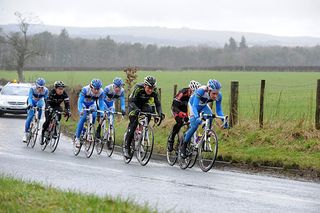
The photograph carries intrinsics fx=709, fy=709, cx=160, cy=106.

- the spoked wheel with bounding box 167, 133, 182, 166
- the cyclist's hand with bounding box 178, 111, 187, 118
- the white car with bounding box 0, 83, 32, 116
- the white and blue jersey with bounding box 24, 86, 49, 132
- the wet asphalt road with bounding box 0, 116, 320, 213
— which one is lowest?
the wet asphalt road with bounding box 0, 116, 320, 213

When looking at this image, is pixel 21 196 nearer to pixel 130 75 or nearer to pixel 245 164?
pixel 245 164

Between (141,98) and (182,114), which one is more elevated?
(141,98)

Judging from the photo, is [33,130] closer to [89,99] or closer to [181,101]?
[89,99]

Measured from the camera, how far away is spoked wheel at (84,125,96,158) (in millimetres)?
17938

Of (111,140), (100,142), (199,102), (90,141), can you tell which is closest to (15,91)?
(100,142)

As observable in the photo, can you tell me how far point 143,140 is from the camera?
631 inches

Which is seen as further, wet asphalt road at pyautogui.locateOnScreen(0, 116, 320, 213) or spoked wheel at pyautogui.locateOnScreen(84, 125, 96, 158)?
spoked wheel at pyautogui.locateOnScreen(84, 125, 96, 158)

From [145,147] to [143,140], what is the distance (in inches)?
7.2

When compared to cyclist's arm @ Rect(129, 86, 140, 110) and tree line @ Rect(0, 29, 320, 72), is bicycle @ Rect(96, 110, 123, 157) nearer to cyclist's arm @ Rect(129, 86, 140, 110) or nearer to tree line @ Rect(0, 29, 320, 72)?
cyclist's arm @ Rect(129, 86, 140, 110)

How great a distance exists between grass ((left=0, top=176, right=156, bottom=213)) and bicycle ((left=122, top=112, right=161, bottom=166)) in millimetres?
6335

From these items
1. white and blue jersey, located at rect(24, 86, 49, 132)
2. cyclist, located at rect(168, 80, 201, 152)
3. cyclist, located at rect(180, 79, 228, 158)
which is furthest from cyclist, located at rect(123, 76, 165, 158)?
white and blue jersey, located at rect(24, 86, 49, 132)

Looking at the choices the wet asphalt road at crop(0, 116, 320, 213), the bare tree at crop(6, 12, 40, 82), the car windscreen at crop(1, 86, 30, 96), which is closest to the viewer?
the wet asphalt road at crop(0, 116, 320, 213)

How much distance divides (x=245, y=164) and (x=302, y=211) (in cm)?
649

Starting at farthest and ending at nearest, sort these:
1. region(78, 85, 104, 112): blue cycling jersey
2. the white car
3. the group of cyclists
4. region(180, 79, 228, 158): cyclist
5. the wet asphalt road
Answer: the white car
region(78, 85, 104, 112): blue cycling jersey
the group of cyclists
region(180, 79, 228, 158): cyclist
the wet asphalt road
